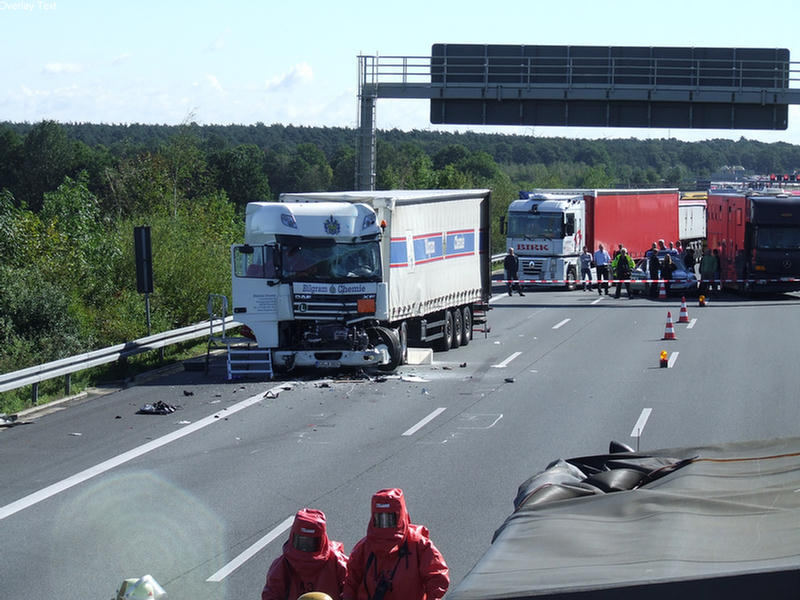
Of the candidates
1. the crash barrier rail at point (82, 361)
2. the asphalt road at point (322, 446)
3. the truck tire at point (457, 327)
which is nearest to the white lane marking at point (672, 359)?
the asphalt road at point (322, 446)

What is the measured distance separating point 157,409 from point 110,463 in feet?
11.9

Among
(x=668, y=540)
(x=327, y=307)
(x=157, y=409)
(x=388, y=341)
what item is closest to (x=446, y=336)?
(x=388, y=341)

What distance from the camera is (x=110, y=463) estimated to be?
559 inches

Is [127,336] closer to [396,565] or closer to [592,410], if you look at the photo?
[592,410]

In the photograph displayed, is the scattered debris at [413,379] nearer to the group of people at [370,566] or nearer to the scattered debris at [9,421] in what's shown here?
the scattered debris at [9,421]

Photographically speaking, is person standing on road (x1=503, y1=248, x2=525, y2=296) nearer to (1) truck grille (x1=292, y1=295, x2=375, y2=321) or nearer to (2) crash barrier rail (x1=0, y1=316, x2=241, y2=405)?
(2) crash barrier rail (x1=0, y1=316, x2=241, y2=405)

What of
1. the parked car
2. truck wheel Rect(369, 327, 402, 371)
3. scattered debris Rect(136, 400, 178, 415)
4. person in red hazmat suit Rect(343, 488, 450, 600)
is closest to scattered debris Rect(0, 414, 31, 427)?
scattered debris Rect(136, 400, 178, 415)

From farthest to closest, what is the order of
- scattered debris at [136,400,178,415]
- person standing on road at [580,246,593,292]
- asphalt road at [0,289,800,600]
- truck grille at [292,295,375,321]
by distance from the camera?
person standing on road at [580,246,593,292] → truck grille at [292,295,375,321] → scattered debris at [136,400,178,415] → asphalt road at [0,289,800,600]

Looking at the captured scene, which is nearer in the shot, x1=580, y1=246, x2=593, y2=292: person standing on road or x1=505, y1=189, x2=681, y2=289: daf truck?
x1=505, y1=189, x2=681, y2=289: daf truck

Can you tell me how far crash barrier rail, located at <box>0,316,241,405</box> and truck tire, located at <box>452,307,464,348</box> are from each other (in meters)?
5.56

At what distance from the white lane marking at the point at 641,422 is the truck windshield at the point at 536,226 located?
25.2 metres

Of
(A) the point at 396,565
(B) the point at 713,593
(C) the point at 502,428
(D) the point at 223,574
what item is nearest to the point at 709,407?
(C) the point at 502,428

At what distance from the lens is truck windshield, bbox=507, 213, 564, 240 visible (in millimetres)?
42656

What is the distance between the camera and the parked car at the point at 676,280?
40.2 metres
